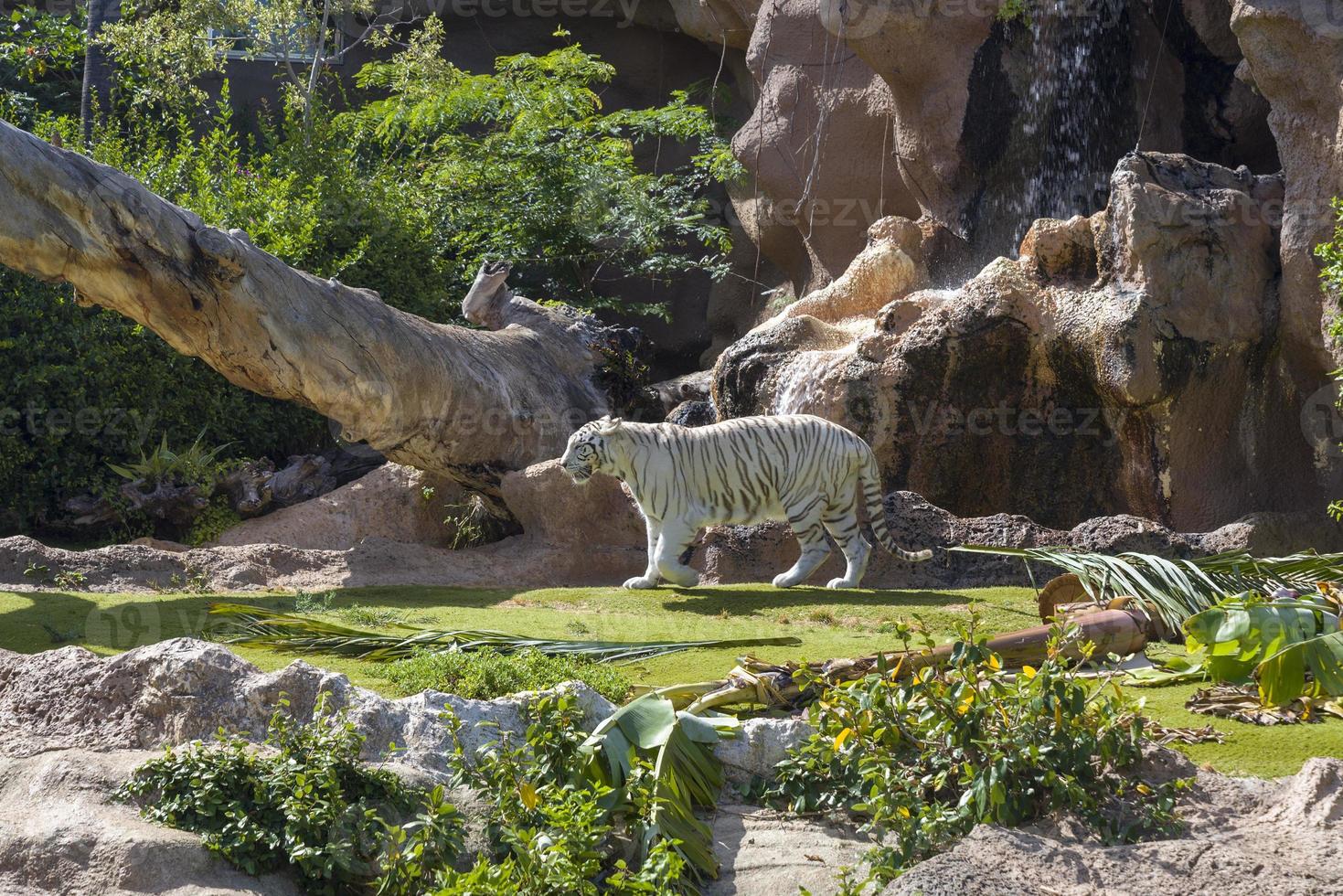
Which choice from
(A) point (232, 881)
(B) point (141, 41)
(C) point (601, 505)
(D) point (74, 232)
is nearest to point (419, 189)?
(B) point (141, 41)

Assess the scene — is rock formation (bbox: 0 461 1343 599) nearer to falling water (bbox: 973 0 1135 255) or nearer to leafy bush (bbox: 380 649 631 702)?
leafy bush (bbox: 380 649 631 702)

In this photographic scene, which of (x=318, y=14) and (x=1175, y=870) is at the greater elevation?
(x=318, y=14)

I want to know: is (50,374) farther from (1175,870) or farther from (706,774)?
(1175,870)

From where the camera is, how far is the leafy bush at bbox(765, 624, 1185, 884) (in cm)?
373

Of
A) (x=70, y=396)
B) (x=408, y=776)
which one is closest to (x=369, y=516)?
(x=70, y=396)

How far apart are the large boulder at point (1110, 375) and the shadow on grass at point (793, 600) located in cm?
210

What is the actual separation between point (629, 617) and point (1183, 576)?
9.45ft

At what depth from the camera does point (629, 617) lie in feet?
24.0

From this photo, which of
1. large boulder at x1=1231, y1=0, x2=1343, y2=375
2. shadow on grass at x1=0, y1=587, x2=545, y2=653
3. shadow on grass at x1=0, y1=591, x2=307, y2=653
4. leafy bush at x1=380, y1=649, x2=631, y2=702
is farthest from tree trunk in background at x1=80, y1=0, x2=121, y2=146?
large boulder at x1=1231, y1=0, x2=1343, y2=375

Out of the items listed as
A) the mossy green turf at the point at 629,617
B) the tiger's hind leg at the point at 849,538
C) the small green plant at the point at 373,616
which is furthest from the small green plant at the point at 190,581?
the tiger's hind leg at the point at 849,538

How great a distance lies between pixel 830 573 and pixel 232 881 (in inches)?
236

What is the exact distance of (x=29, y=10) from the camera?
1642 centimetres

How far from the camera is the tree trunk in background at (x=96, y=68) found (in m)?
15.1

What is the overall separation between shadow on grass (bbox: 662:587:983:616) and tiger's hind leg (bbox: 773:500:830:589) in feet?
1.16
